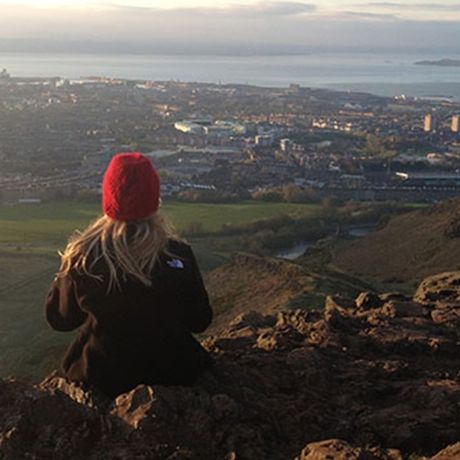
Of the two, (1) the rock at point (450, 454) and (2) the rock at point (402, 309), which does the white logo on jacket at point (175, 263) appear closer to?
(1) the rock at point (450, 454)

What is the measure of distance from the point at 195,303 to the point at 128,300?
0.34 metres

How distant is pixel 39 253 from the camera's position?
74.2 feet

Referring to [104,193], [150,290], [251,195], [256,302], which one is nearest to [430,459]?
[150,290]

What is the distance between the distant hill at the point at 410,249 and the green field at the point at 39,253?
11.3 feet

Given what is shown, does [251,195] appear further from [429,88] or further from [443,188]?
[429,88]

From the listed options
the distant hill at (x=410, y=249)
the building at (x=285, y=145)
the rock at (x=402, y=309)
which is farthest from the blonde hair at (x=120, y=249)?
the building at (x=285, y=145)

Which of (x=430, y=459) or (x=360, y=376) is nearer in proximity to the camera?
(x=430, y=459)

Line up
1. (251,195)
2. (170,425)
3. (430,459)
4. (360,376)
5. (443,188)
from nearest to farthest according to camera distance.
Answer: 1. (430,459)
2. (170,425)
3. (360,376)
4. (251,195)
5. (443,188)

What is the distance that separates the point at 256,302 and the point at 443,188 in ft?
102

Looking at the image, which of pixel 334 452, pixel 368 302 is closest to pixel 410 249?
pixel 368 302

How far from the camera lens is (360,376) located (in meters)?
4.85

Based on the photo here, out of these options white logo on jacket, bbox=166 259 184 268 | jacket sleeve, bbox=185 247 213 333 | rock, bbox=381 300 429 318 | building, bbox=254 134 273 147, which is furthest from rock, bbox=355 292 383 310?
building, bbox=254 134 273 147

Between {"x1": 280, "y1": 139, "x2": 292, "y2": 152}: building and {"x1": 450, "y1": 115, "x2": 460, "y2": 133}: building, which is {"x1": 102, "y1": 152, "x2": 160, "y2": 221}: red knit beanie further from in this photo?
{"x1": 450, "y1": 115, "x2": 460, "y2": 133}: building

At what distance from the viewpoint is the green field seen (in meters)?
11.3
